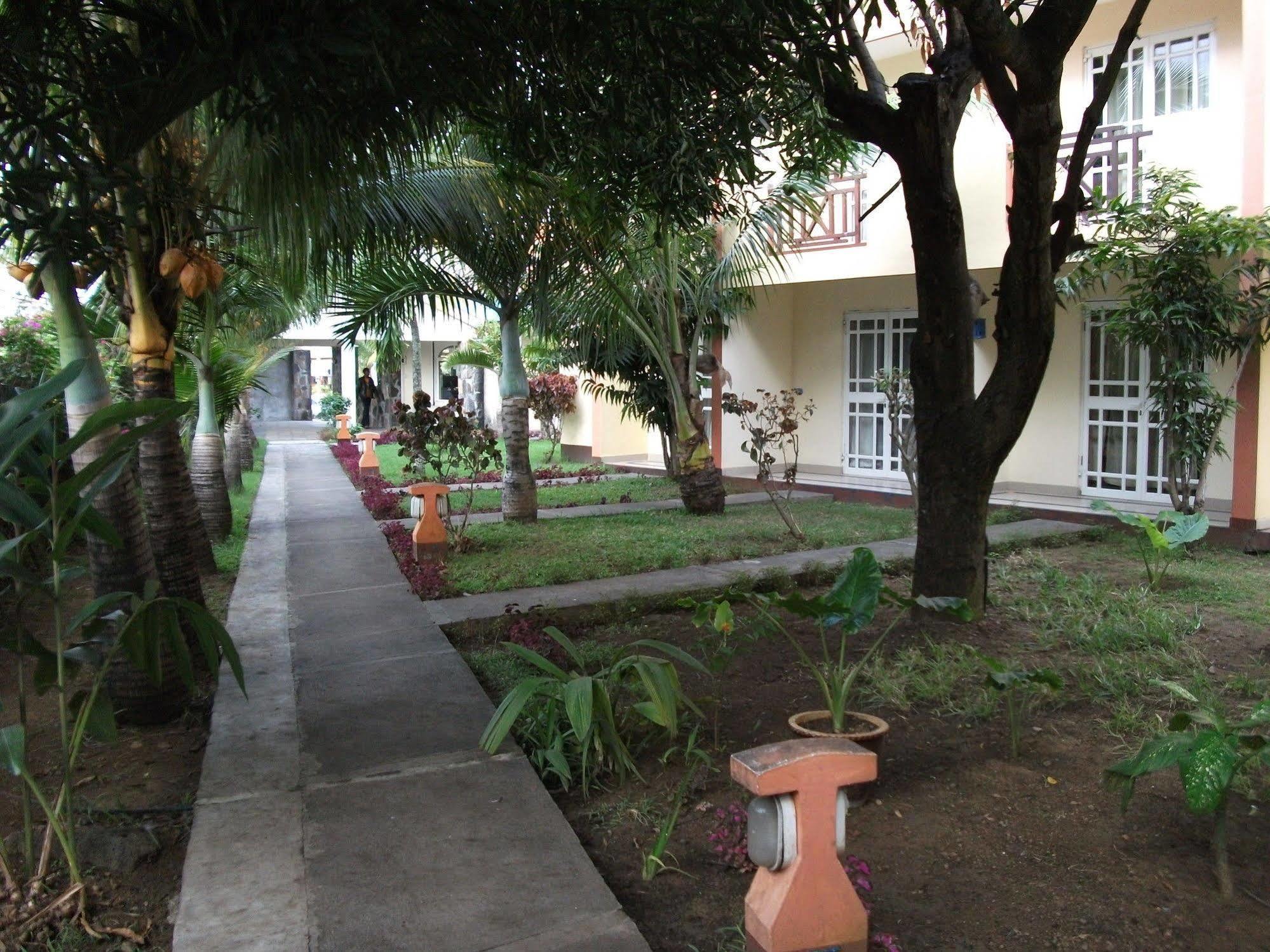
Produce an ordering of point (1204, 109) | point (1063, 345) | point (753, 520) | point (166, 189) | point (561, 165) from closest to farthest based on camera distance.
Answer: point (166, 189), point (561, 165), point (1204, 109), point (753, 520), point (1063, 345)

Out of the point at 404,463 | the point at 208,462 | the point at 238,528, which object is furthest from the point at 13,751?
the point at 404,463

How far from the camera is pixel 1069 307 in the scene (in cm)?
1179

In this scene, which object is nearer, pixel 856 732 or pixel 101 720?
pixel 101 720

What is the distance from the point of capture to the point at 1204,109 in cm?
1034

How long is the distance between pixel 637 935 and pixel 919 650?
3123 mm

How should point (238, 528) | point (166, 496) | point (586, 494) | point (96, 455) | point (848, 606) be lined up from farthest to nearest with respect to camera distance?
point (586, 494) < point (238, 528) < point (166, 496) < point (96, 455) < point (848, 606)

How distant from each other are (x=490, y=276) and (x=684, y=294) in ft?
8.89

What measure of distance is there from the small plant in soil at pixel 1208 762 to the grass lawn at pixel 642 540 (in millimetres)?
5333

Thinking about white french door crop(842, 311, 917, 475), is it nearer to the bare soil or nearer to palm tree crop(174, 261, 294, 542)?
palm tree crop(174, 261, 294, 542)

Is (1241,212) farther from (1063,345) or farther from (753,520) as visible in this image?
(753,520)

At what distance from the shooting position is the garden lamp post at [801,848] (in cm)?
262

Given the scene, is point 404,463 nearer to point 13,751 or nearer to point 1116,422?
point 1116,422

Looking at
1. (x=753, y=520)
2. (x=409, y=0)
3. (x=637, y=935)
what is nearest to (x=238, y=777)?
(x=637, y=935)

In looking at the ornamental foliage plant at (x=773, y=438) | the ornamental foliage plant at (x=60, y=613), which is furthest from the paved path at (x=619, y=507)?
the ornamental foliage plant at (x=60, y=613)
